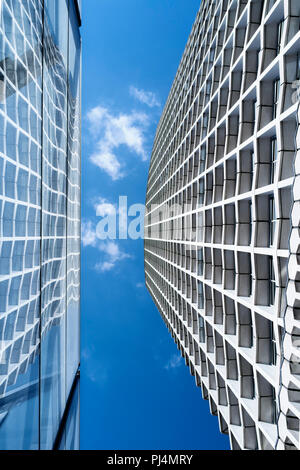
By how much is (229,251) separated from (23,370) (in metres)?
21.7

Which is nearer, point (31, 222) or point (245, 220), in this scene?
point (31, 222)

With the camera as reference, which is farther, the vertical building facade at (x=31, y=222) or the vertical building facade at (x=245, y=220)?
the vertical building facade at (x=245, y=220)

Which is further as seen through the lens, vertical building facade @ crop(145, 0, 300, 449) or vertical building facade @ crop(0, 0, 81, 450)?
vertical building facade @ crop(145, 0, 300, 449)

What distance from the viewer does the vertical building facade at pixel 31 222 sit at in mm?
7938

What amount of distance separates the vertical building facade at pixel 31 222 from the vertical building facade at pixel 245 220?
10205 millimetres

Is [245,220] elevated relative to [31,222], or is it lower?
elevated

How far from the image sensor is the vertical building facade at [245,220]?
18.2m

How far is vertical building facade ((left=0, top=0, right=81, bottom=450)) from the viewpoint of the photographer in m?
7.94

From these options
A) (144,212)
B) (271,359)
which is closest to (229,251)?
(271,359)

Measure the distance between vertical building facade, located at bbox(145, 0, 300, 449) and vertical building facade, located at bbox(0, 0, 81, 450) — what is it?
10205 millimetres

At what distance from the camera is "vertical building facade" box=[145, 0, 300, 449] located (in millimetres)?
18172

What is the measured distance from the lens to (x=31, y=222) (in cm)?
1037

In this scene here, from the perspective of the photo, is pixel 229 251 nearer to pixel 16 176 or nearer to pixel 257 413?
pixel 257 413

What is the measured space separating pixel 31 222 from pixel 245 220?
18502 mm
